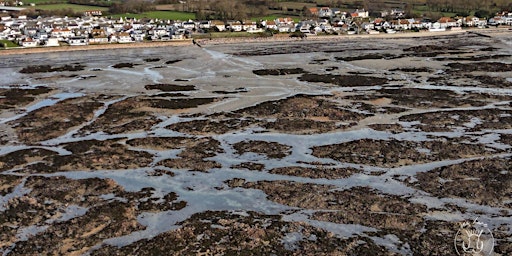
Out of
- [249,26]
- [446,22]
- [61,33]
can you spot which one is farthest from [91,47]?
[446,22]

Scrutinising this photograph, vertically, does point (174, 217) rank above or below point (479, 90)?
below

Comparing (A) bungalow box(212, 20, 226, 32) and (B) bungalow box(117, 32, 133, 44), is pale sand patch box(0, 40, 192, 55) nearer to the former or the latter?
(B) bungalow box(117, 32, 133, 44)

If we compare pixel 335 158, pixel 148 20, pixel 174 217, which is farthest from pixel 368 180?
pixel 148 20

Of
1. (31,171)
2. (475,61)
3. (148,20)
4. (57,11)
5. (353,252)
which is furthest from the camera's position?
(57,11)

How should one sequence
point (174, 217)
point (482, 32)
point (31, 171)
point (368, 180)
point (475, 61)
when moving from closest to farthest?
point (174, 217) → point (368, 180) → point (31, 171) → point (475, 61) → point (482, 32)

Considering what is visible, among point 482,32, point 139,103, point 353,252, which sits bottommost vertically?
point 353,252

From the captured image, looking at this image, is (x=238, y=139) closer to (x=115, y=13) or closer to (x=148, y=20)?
(x=148, y=20)

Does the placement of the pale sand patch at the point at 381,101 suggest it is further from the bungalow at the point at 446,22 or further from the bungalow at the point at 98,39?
the bungalow at the point at 446,22
